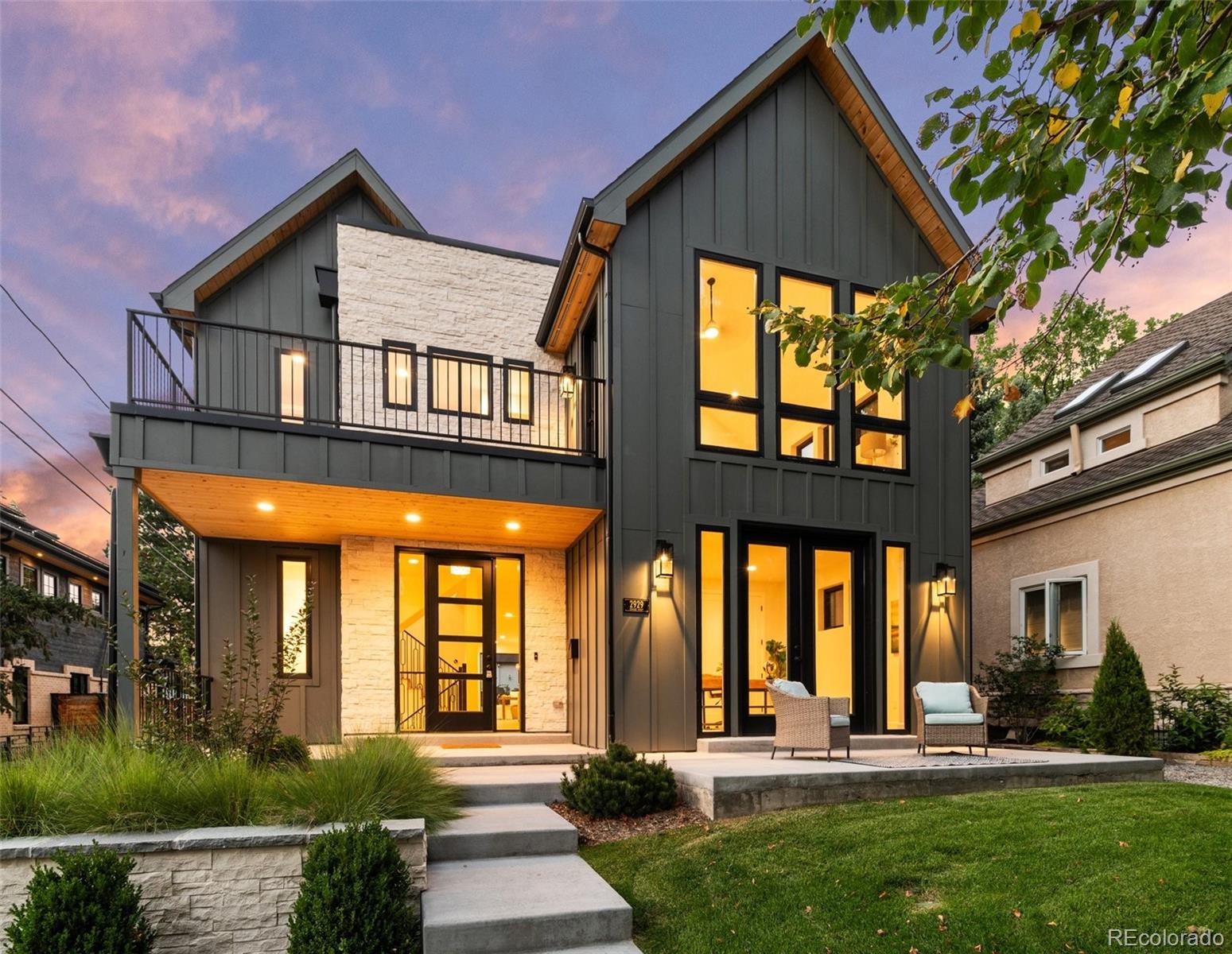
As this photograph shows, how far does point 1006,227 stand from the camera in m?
3.16

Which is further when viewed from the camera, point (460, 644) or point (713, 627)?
point (460, 644)

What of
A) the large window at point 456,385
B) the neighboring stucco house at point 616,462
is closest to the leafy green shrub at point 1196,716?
the neighboring stucco house at point 616,462

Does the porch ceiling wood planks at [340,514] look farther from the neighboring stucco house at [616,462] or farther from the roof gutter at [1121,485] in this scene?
the roof gutter at [1121,485]

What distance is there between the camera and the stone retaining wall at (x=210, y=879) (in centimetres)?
430

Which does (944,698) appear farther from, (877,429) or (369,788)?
(369,788)

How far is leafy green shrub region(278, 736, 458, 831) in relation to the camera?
4.81 metres

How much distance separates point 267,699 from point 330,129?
5882 cm

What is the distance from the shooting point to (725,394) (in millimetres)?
9297

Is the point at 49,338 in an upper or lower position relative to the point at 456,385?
upper

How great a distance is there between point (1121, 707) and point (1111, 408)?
17.1 feet

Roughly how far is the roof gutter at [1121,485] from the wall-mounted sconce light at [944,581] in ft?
10.2

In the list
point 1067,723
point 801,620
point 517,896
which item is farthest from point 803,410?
point 517,896

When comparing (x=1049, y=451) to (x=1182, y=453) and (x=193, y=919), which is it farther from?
(x=193, y=919)

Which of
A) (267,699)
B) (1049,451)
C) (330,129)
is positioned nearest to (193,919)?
(267,699)
